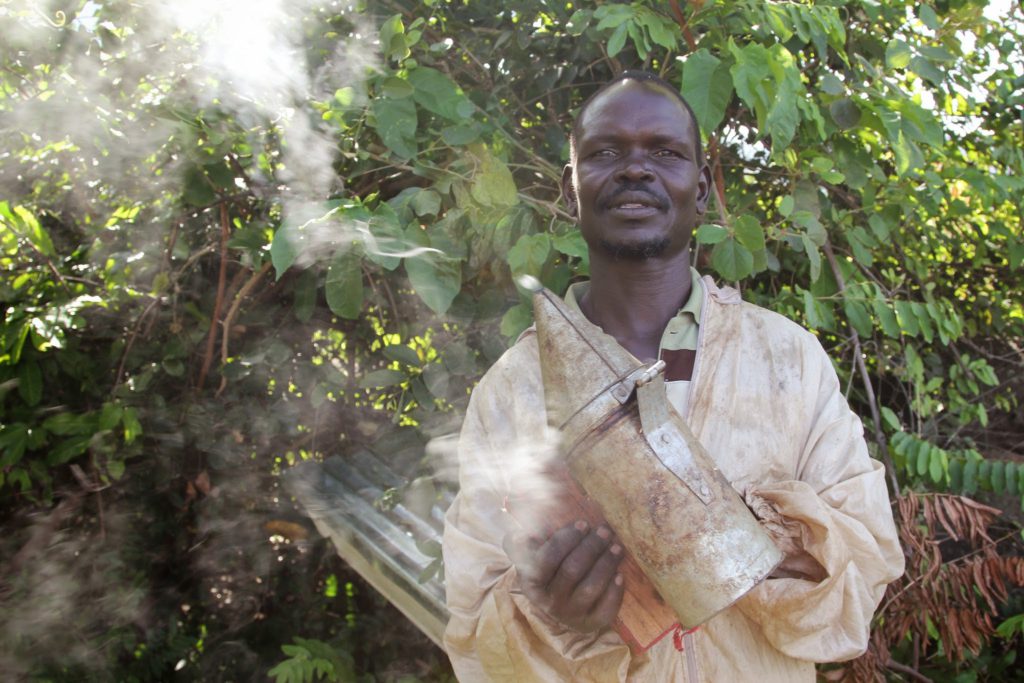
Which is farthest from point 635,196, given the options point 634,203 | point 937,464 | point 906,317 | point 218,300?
point 218,300

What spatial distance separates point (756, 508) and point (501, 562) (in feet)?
1.39

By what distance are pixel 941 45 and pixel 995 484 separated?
121 centimetres

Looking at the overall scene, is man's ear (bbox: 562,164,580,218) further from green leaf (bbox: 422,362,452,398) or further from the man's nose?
green leaf (bbox: 422,362,452,398)

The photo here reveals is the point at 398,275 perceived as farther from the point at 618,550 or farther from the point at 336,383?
the point at 618,550

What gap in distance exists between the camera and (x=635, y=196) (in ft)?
5.12

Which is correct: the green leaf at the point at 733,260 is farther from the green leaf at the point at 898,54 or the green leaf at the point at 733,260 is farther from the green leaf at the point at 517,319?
the green leaf at the point at 898,54

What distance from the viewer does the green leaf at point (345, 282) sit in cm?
197

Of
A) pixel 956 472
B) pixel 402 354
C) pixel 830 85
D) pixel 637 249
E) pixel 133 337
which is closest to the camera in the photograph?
pixel 637 249

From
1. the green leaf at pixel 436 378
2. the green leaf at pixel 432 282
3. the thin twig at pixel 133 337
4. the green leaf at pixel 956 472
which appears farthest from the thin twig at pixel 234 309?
the green leaf at pixel 956 472

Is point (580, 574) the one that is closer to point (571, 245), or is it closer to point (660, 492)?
point (660, 492)

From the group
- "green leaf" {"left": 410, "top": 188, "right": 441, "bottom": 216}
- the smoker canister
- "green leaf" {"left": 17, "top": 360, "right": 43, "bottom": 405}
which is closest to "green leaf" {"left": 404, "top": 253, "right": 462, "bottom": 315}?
"green leaf" {"left": 410, "top": 188, "right": 441, "bottom": 216}

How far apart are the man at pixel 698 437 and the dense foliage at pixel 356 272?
41 centimetres

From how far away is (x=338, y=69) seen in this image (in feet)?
7.98

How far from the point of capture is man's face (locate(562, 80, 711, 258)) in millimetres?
1572
